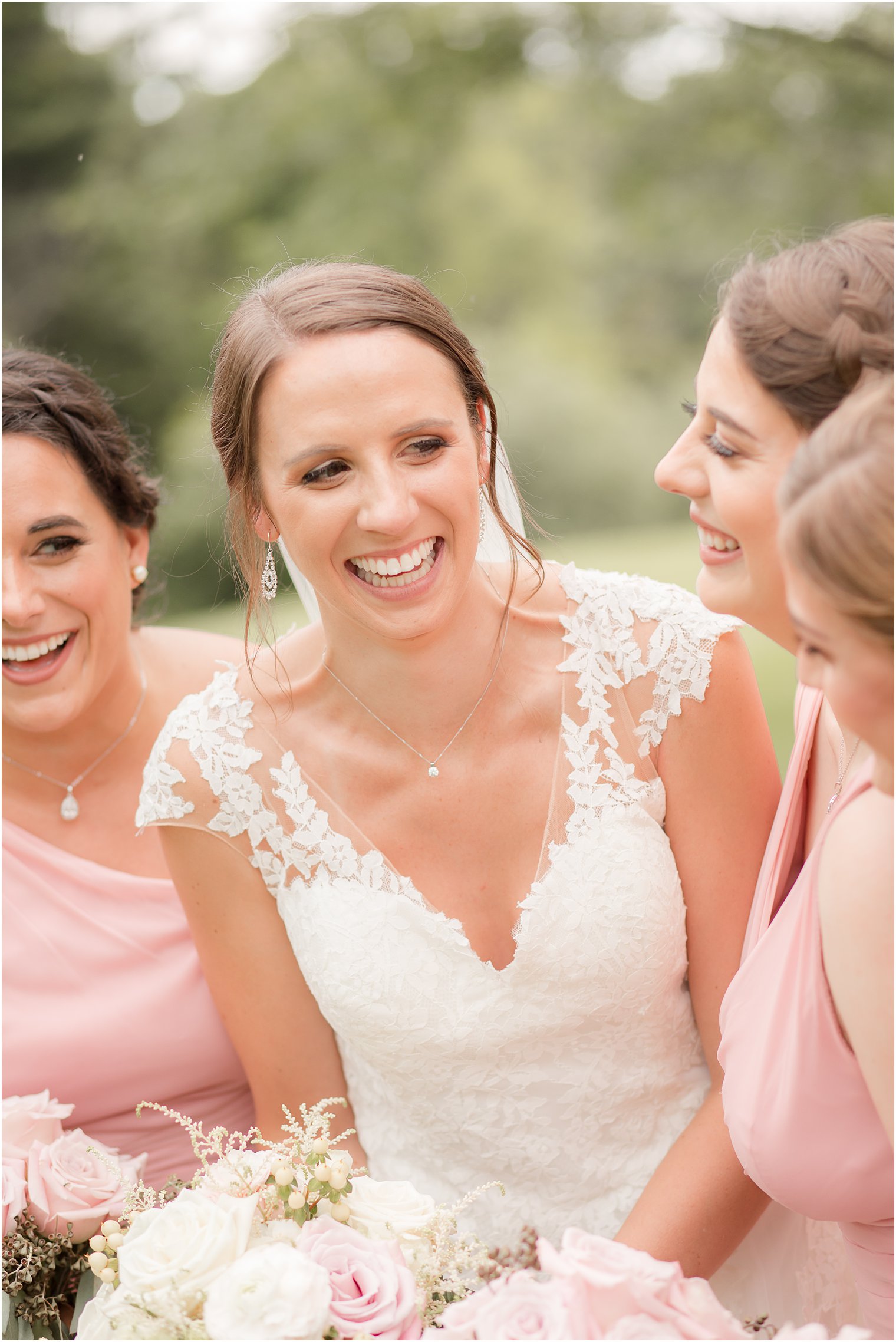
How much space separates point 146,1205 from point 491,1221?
112 centimetres

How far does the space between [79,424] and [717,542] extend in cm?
187

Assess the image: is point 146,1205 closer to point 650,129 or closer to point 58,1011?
point 58,1011

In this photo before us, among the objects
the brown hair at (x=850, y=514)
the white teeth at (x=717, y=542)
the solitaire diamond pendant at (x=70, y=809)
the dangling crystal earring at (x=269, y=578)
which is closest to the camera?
the brown hair at (x=850, y=514)

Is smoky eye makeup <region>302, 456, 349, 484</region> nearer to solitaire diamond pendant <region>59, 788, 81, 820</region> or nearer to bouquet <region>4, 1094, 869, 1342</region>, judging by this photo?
bouquet <region>4, 1094, 869, 1342</region>

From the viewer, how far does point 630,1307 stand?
162 cm

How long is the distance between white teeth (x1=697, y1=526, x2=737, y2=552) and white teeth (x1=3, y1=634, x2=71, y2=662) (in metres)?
1.80

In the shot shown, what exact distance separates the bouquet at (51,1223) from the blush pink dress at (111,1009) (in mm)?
594

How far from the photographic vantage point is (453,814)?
293 cm

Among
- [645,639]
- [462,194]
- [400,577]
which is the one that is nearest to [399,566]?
[400,577]

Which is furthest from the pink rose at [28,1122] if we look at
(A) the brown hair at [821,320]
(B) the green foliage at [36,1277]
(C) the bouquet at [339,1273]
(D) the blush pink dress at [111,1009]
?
(A) the brown hair at [821,320]

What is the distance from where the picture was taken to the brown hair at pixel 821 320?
77.4 inches

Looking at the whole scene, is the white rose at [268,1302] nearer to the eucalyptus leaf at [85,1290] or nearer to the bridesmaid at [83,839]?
the eucalyptus leaf at [85,1290]

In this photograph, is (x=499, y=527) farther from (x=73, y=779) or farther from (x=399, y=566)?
(x=73, y=779)

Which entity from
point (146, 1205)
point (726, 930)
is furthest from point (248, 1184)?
point (726, 930)
